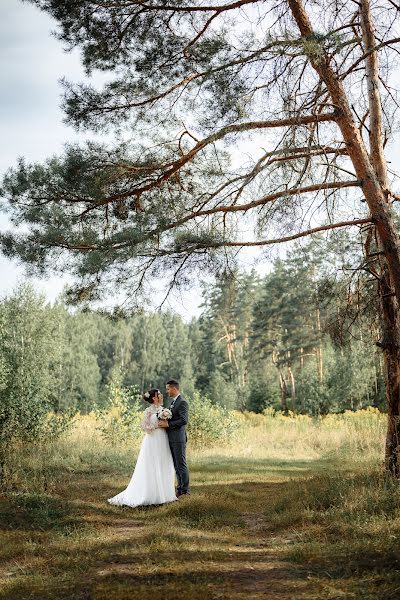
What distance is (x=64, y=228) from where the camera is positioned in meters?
7.82

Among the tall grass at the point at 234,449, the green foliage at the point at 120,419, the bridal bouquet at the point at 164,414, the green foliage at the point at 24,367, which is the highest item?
the green foliage at the point at 24,367

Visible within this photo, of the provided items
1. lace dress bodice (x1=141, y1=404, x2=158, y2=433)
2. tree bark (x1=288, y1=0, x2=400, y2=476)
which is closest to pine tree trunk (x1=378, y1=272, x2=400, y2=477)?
tree bark (x1=288, y1=0, x2=400, y2=476)

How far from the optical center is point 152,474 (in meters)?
8.05

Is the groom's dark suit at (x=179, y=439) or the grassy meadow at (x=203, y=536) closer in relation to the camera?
the grassy meadow at (x=203, y=536)

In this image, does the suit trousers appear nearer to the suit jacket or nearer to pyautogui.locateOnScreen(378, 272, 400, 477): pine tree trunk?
the suit jacket

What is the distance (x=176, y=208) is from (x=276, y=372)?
3168cm

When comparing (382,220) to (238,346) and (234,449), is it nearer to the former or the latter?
(234,449)

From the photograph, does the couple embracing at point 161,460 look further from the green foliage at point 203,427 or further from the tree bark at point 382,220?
the green foliage at point 203,427

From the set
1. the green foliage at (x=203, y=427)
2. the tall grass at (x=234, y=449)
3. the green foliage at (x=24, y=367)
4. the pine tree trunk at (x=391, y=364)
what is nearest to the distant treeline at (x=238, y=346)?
the green foliage at (x=24, y=367)

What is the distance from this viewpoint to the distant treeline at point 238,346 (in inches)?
349

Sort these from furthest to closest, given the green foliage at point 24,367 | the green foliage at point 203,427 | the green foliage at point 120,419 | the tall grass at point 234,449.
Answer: the green foliage at point 203,427 → the green foliage at point 120,419 → the green foliage at point 24,367 → the tall grass at point 234,449

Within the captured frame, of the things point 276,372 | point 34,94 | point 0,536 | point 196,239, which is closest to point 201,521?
point 0,536

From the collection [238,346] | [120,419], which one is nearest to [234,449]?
[120,419]

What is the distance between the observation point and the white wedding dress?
7.97m
